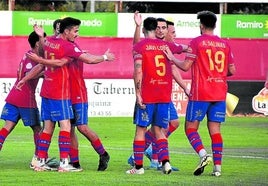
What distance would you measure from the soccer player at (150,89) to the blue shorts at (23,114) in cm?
193

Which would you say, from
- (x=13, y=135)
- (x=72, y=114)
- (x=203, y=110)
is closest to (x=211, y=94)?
(x=203, y=110)

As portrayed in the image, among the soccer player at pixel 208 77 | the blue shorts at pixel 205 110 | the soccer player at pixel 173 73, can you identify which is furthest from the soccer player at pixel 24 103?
the blue shorts at pixel 205 110

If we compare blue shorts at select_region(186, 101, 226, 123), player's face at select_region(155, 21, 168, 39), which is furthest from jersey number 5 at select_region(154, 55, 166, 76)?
blue shorts at select_region(186, 101, 226, 123)

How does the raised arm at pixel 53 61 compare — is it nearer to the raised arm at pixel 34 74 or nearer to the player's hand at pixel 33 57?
the player's hand at pixel 33 57

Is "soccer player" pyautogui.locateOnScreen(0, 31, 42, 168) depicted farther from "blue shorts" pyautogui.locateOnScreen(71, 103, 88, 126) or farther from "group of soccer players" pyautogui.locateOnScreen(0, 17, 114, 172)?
"blue shorts" pyautogui.locateOnScreen(71, 103, 88, 126)

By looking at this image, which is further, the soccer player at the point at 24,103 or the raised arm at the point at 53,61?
the soccer player at the point at 24,103

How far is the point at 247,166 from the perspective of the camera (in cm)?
1916

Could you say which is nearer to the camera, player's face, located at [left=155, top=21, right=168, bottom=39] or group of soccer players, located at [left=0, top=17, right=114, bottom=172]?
player's face, located at [left=155, top=21, right=168, bottom=39]

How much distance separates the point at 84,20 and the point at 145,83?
698 inches

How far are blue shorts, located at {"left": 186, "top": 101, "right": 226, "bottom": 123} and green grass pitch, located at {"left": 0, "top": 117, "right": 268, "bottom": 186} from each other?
812 mm

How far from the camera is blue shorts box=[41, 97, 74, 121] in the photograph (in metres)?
17.7

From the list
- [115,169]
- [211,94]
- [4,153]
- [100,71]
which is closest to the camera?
[211,94]

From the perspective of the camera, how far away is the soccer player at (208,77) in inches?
679

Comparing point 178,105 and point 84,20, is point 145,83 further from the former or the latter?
point 84,20
